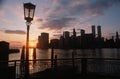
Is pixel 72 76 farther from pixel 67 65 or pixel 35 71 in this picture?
pixel 67 65

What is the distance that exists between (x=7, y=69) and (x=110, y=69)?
31.1 ft

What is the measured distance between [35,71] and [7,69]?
8.77m

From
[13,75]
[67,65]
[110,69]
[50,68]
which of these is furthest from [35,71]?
[13,75]

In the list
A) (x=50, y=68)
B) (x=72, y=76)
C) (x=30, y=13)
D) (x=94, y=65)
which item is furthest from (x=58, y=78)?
(x=50, y=68)

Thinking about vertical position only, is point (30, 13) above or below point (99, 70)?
above

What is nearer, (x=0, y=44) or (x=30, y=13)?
(x=0, y=44)

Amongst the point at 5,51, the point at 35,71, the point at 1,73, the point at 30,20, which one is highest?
the point at 30,20

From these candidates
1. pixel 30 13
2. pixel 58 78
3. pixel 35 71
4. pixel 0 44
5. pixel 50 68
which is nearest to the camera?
pixel 0 44

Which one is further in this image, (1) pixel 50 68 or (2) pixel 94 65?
(1) pixel 50 68

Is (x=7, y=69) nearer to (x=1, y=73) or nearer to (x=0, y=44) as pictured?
(x=1, y=73)

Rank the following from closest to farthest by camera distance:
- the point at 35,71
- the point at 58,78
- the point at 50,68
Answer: the point at 58,78
the point at 35,71
the point at 50,68

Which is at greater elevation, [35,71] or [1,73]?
[1,73]

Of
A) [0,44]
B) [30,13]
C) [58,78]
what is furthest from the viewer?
[58,78]

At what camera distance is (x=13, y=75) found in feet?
31.8
